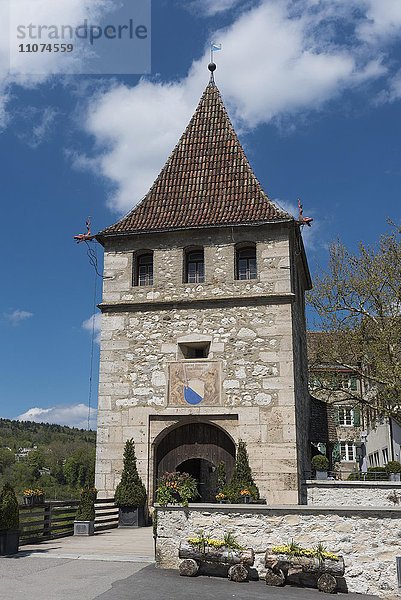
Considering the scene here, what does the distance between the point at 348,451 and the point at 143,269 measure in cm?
3111

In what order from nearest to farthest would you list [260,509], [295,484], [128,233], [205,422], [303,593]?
[303,593] < [260,509] < [295,484] < [205,422] < [128,233]

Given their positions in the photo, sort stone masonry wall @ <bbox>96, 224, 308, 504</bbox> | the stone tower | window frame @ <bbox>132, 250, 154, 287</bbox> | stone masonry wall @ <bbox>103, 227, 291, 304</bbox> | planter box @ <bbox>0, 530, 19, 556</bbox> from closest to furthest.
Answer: planter box @ <bbox>0, 530, 19, 556</bbox>, stone masonry wall @ <bbox>96, 224, 308, 504</bbox>, the stone tower, stone masonry wall @ <bbox>103, 227, 291, 304</bbox>, window frame @ <bbox>132, 250, 154, 287</bbox>

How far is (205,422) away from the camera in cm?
1831

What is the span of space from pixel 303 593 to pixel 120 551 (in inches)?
176

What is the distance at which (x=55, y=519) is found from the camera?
16.0 m

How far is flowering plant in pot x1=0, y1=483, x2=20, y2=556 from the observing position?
1255 centimetres

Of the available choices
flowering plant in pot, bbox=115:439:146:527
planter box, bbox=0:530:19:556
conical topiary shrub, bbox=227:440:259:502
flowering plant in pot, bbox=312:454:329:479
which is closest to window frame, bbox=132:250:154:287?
flowering plant in pot, bbox=115:439:146:527

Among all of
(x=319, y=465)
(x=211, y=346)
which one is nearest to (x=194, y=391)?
(x=211, y=346)

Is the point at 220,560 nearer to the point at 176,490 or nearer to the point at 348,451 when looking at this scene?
the point at 176,490

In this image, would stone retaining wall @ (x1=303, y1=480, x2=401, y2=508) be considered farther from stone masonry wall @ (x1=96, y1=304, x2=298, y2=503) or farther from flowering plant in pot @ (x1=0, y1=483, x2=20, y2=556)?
flowering plant in pot @ (x1=0, y1=483, x2=20, y2=556)

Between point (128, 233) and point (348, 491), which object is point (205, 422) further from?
point (128, 233)

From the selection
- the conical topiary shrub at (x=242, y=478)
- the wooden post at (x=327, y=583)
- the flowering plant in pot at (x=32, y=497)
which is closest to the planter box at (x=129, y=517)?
the flowering plant in pot at (x=32, y=497)

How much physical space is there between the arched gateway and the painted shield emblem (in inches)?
31.6

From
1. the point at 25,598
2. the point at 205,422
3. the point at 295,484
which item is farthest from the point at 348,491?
the point at 25,598
